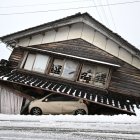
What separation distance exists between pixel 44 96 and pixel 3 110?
268cm

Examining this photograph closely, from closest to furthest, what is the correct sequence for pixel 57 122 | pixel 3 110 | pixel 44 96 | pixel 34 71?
pixel 57 122 < pixel 3 110 < pixel 44 96 < pixel 34 71

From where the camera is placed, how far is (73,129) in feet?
26.5

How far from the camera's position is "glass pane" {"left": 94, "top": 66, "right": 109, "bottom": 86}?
16.8 metres

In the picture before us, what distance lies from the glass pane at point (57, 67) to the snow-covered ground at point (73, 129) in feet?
25.4

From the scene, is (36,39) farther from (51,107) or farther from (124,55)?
(124,55)

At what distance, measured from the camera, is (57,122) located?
9.28 metres

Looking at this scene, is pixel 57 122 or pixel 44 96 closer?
pixel 57 122

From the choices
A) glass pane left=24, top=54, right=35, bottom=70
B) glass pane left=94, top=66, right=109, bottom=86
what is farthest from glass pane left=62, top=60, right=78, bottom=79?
glass pane left=24, top=54, right=35, bottom=70

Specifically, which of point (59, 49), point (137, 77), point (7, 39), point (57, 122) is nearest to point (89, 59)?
point (59, 49)

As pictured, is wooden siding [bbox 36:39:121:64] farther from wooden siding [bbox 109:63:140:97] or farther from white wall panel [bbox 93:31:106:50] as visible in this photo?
wooden siding [bbox 109:63:140:97]

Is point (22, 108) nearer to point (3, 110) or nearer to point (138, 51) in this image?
point (3, 110)

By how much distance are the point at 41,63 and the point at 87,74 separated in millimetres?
3314

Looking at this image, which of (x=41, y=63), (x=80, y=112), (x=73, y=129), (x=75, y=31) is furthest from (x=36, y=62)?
(x=73, y=129)

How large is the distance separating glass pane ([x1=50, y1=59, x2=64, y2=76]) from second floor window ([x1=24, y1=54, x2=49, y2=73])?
56cm
